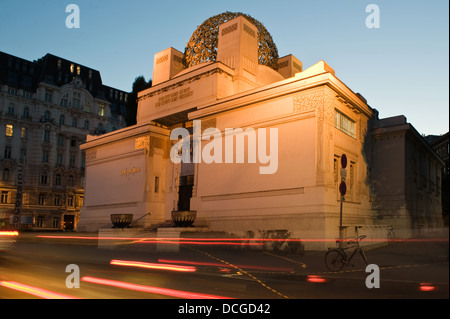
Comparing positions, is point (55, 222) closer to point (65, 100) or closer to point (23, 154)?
point (23, 154)

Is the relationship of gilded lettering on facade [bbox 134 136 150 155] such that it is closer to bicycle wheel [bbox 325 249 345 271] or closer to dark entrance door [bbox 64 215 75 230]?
bicycle wheel [bbox 325 249 345 271]

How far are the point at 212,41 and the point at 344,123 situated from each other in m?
11.7

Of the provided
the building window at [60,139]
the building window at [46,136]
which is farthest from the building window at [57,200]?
the building window at [46,136]

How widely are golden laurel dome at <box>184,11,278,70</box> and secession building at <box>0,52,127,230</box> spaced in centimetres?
2985

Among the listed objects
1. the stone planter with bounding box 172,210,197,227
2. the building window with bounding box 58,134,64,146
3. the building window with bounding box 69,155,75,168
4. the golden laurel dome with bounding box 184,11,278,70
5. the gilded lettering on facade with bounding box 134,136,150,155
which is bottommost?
the stone planter with bounding box 172,210,197,227

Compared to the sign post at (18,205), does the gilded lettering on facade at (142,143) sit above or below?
above

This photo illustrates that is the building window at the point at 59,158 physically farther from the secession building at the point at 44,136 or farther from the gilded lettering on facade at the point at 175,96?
the gilded lettering on facade at the point at 175,96

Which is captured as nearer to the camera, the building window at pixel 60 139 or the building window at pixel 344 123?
the building window at pixel 344 123

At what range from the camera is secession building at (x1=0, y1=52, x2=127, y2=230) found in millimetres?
50656

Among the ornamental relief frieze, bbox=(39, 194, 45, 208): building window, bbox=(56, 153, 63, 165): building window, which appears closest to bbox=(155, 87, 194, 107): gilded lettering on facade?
the ornamental relief frieze

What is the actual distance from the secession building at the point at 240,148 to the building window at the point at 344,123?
107mm

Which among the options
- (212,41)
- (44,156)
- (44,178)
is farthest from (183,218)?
(44,156)

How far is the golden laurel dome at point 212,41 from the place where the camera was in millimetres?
27859
